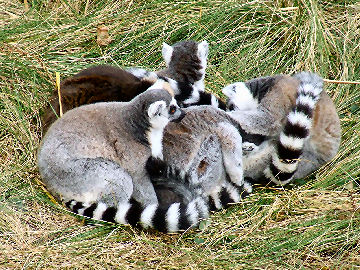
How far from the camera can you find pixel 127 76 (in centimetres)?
473

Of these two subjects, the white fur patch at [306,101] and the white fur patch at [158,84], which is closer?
the white fur patch at [306,101]

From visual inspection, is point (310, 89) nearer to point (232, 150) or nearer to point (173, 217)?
point (232, 150)

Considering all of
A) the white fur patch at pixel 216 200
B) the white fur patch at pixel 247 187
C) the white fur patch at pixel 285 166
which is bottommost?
the white fur patch at pixel 216 200

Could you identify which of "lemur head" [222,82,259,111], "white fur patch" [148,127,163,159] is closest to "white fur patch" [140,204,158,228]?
"white fur patch" [148,127,163,159]

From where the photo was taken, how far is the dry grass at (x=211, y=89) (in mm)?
3566

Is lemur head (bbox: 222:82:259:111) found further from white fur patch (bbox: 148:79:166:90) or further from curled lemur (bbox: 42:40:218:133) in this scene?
white fur patch (bbox: 148:79:166:90)

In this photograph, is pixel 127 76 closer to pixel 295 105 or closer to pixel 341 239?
pixel 295 105

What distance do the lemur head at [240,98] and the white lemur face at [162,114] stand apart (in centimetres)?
66

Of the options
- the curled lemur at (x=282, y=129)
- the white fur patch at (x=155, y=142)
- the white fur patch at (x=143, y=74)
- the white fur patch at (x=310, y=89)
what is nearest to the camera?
the white fur patch at (x=155, y=142)

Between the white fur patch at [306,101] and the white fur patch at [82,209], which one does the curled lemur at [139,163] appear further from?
the white fur patch at [306,101]

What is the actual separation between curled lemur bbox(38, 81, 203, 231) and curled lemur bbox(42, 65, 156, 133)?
1.35 ft

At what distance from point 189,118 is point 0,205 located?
172 centimetres

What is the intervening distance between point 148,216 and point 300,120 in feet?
4.82

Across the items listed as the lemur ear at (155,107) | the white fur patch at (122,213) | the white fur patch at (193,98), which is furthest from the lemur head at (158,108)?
the white fur patch at (122,213)
